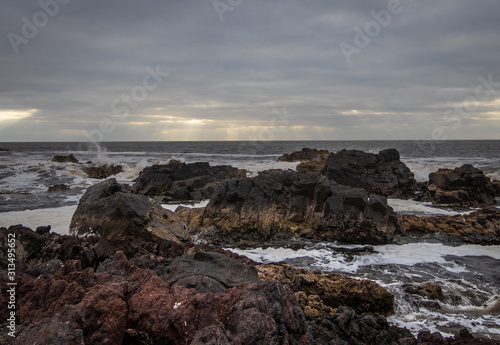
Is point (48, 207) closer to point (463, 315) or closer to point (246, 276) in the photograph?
point (246, 276)

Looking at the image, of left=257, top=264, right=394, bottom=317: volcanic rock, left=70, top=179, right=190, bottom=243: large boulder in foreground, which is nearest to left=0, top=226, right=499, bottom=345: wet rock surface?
left=257, top=264, right=394, bottom=317: volcanic rock

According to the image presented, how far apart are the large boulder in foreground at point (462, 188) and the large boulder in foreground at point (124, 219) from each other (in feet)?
58.0

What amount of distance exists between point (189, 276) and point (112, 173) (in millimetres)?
34819

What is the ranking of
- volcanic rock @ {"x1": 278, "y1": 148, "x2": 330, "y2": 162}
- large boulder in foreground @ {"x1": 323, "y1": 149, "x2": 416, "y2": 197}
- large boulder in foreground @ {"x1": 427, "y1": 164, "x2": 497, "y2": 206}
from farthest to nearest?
volcanic rock @ {"x1": 278, "y1": 148, "x2": 330, "y2": 162}, large boulder in foreground @ {"x1": 323, "y1": 149, "x2": 416, "y2": 197}, large boulder in foreground @ {"x1": 427, "y1": 164, "x2": 497, "y2": 206}

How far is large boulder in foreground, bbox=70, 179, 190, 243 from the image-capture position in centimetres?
1041

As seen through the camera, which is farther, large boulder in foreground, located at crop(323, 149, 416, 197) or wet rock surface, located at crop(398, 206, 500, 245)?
large boulder in foreground, located at crop(323, 149, 416, 197)

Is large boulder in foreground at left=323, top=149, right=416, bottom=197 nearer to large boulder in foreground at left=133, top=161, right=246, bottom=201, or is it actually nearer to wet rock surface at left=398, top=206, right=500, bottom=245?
large boulder in foreground at left=133, top=161, right=246, bottom=201

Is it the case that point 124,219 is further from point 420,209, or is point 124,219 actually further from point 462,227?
point 420,209

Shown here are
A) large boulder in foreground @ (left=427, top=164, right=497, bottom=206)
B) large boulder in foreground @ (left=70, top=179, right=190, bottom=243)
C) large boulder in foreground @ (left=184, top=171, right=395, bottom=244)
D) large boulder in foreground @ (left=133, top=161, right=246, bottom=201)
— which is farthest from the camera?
large boulder in foreground @ (left=133, top=161, right=246, bottom=201)

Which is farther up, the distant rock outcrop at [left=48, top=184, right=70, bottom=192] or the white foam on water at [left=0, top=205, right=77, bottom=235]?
the white foam on water at [left=0, top=205, right=77, bottom=235]

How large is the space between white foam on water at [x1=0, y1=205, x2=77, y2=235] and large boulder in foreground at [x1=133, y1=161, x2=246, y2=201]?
25.5 ft

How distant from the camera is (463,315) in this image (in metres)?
7.68

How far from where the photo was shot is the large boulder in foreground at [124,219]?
10406 mm

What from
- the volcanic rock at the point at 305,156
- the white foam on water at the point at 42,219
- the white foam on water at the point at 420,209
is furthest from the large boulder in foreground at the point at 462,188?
the volcanic rock at the point at 305,156
